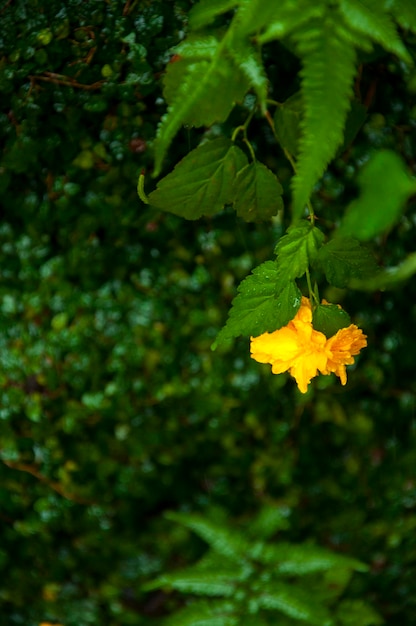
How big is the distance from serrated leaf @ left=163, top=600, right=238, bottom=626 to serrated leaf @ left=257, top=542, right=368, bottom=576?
0.42 feet

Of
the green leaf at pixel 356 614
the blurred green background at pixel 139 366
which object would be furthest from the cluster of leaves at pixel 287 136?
the green leaf at pixel 356 614

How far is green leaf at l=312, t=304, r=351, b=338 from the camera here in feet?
2.59

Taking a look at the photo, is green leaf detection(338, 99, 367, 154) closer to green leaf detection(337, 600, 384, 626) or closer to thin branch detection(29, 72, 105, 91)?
thin branch detection(29, 72, 105, 91)

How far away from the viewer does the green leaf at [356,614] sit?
4.84 feet

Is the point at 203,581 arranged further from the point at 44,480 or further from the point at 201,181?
the point at 201,181

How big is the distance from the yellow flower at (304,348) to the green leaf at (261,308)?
0.05 meters

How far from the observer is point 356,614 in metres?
1.50

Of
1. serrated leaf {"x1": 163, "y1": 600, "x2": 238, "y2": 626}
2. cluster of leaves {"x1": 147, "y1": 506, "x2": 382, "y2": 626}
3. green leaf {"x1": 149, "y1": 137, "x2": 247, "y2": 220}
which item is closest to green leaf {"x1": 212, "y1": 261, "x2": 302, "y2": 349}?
green leaf {"x1": 149, "y1": 137, "x2": 247, "y2": 220}

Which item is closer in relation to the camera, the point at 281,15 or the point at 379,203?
the point at 379,203

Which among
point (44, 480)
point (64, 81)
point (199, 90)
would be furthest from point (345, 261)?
point (44, 480)

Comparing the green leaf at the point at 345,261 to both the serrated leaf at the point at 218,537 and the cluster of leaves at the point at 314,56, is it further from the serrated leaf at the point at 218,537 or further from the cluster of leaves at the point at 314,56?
the serrated leaf at the point at 218,537

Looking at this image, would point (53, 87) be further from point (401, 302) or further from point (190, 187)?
point (401, 302)

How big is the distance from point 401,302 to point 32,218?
0.78 metres

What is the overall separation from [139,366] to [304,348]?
65cm
